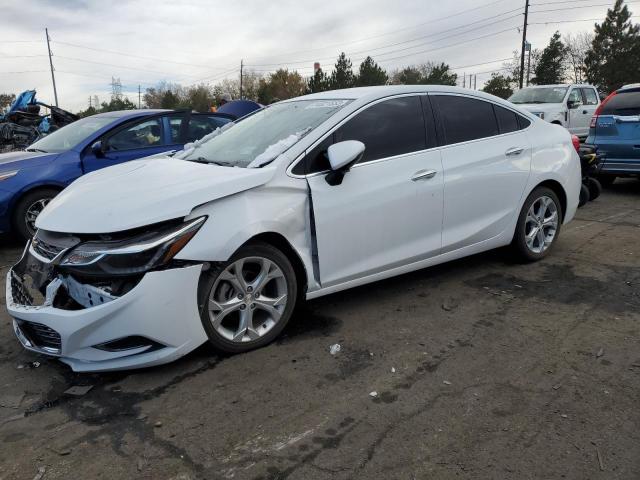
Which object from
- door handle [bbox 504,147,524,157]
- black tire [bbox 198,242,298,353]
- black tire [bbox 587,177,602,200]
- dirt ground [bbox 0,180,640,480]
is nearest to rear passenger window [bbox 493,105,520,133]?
door handle [bbox 504,147,524,157]

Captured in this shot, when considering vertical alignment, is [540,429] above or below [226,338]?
below

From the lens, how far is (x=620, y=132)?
Answer: 336 inches

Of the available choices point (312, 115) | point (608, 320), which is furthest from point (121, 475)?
point (608, 320)

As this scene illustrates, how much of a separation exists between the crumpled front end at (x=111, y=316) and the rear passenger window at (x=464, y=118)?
2428mm

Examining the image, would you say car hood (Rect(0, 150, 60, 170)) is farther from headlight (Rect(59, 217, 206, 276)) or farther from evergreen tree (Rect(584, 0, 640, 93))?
evergreen tree (Rect(584, 0, 640, 93))

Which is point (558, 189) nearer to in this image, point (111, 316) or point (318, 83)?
point (111, 316)

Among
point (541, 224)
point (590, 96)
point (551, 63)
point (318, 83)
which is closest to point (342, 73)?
point (318, 83)

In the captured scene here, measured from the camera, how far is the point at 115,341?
2959 mm

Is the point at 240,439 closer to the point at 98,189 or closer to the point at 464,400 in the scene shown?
the point at 464,400

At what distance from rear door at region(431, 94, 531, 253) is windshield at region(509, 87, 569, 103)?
10551 mm

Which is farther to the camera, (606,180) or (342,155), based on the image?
(606,180)

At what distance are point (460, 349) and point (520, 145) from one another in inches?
88.4

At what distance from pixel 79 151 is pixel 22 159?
2.12 feet

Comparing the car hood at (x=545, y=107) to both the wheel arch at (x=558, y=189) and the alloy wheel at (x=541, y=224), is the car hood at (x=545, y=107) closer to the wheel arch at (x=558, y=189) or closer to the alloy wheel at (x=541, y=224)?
the wheel arch at (x=558, y=189)
